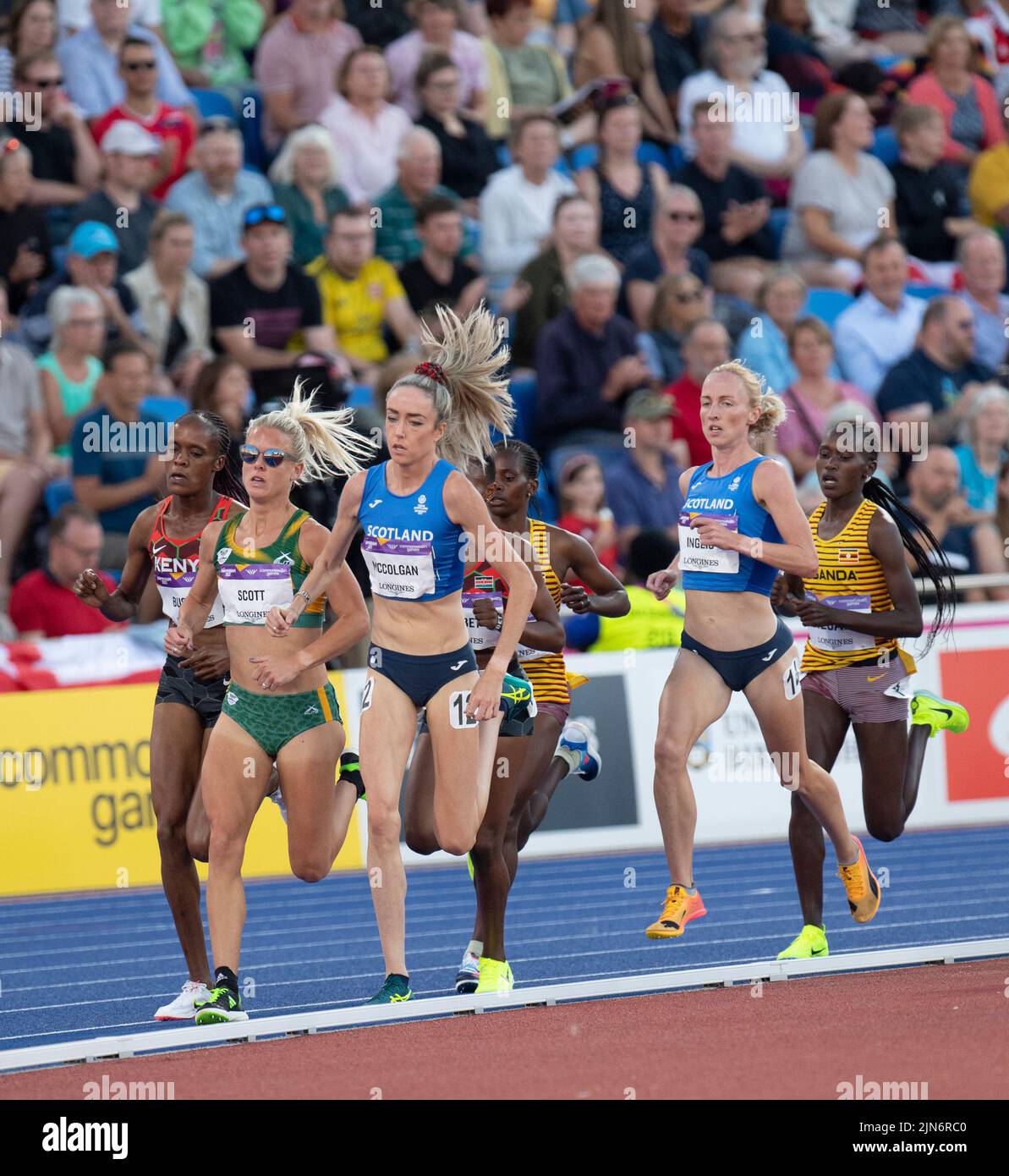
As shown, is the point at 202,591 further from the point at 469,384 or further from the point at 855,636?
the point at 855,636

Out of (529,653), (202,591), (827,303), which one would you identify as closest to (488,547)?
(202,591)

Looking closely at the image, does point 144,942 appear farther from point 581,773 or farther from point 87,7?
point 87,7

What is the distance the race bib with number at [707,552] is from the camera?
28.4ft

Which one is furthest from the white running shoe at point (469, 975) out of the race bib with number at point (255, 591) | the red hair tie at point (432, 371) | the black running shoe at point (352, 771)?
the red hair tie at point (432, 371)

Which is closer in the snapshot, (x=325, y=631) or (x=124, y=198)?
(x=325, y=631)

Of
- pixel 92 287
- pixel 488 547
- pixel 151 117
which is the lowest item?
pixel 488 547

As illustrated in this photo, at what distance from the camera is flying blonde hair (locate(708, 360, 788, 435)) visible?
28.6ft

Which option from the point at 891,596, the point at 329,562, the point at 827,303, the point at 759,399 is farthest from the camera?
the point at 827,303

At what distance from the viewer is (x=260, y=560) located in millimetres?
8047

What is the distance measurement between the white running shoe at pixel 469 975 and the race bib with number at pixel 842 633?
223 centimetres

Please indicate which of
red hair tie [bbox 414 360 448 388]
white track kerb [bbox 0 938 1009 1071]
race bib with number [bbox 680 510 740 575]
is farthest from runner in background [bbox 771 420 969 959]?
A: red hair tie [bbox 414 360 448 388]

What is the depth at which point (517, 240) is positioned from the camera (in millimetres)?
16641

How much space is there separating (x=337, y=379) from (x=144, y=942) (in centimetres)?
471

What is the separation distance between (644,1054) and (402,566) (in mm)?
2222
